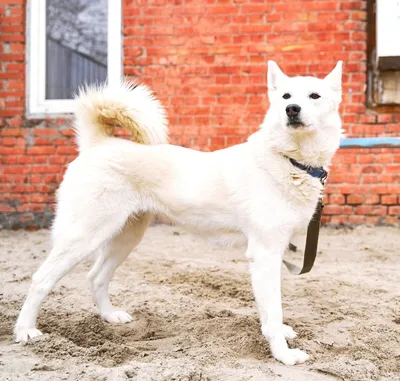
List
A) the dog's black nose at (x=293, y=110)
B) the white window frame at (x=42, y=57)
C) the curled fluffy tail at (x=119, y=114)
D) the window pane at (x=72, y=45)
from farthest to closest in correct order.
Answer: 1. the window pane at (x=72, y=45)
2. the white window frame at (x=42, y=57)
3. the curled fluffy tail at (x=119, y=114)
4. the dog's black nose at (x=293, y=110)

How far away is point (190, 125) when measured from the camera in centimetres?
537

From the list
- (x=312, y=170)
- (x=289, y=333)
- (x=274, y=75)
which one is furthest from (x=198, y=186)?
(x=289, y=333)

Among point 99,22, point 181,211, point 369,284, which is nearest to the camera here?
point 181,211

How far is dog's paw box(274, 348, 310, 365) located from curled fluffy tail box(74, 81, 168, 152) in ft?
4.27

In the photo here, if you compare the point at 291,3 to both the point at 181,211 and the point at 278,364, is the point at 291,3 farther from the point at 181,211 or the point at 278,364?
the point at 278,364

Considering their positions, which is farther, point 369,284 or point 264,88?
point 264,88

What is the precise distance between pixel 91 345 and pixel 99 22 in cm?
398

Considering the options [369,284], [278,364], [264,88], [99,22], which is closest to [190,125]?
[264,88]

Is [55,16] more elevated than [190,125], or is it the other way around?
[55,16]

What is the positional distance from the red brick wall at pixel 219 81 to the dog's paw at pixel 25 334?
3.02 metres

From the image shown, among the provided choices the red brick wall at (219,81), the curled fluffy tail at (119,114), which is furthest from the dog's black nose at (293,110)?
the red brick wall at (219,81)

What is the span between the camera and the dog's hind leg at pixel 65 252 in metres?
2.56

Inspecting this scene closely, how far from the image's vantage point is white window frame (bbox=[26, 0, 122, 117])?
214 inches

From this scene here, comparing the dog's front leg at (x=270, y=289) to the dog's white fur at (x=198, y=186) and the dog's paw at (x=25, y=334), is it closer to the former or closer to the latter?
the dog's white fur at (x=198, y=186)
